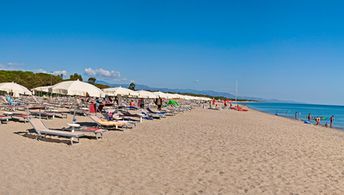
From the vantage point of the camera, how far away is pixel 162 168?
5844mm

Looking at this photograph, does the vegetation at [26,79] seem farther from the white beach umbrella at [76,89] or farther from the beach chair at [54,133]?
the beach chair at [54,133]

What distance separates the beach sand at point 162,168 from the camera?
462 centimetres

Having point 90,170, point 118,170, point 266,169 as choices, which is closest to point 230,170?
point 266,169

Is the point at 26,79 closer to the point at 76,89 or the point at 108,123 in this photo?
the point at 76,89

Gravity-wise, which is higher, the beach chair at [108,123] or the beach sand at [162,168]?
the beach chair at [108,123]

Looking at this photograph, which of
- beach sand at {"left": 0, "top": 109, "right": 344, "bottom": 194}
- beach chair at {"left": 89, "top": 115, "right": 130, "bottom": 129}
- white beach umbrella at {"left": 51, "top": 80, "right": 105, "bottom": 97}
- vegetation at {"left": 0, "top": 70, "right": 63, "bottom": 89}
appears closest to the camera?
beach sand at {"left": 0, "top": 109, "right": 344, "bottom": 194}

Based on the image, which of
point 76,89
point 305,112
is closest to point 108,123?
point 76,89

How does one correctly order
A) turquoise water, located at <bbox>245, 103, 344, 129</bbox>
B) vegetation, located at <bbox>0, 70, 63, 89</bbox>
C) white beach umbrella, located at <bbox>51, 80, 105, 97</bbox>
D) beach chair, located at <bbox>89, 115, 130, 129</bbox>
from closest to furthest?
beach chair, located at <bbox>89, 115, 130, 129</bbox> < white beach umbrella, located at <bbox>51, 80, 105, 97</bbox> < turquoise water, located at <bbox>245, 103, 344, 129</bbox> < vegetation, located at <bbox>0, 70, 63, 89</bbox>

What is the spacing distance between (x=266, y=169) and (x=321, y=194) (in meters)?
1.54

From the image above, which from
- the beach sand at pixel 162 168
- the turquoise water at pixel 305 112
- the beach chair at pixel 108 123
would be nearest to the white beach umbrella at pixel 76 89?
the beach chair at pixel 108 123

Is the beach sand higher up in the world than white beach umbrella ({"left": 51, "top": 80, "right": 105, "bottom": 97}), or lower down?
lower down

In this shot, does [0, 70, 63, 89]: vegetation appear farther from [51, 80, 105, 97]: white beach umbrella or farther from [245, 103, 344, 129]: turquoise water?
[245, 103, 344, 129]: turquoise water

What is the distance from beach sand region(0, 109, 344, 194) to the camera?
182 inches

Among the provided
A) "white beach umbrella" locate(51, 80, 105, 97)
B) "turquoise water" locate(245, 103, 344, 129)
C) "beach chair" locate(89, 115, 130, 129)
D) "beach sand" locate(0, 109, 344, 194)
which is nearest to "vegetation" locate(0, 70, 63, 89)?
"white beach umbrella" locate(51, 80, 105, 97)
